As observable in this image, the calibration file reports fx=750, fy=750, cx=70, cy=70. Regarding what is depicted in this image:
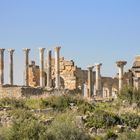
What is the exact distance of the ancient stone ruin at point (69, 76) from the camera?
64312mm

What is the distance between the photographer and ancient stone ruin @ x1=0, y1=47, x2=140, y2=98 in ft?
211

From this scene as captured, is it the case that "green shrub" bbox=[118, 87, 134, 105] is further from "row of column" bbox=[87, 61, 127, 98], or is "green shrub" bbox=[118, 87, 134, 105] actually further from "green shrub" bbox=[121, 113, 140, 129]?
"row of column" bbox=[87, 61, 127, 98]

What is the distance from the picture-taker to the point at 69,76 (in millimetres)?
71188

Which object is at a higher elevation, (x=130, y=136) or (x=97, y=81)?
(x=97, y=81)

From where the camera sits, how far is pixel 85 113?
132ft

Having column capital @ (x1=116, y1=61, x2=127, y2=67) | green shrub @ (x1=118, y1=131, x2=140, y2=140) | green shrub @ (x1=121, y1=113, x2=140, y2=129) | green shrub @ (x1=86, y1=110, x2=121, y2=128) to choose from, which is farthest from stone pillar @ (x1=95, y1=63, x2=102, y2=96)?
green shrub @ (x1=118, y1=131, x2=140, y2=140)

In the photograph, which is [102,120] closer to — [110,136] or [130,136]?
[110,136]

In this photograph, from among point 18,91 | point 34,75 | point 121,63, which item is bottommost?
point 18,91

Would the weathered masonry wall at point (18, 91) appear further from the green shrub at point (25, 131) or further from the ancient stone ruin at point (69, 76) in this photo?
the green shrub at point (25, 131)

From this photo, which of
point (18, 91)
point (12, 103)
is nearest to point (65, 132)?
point (12, 103)

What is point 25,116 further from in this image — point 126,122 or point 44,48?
point 44,48

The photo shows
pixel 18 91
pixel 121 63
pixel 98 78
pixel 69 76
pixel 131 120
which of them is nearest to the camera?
A: pixel 131 120

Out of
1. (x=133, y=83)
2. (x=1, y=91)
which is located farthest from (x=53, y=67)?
(x=1, y=91)

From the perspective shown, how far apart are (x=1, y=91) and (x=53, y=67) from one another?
56.5 ft
